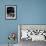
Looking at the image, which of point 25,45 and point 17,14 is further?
point 17,14

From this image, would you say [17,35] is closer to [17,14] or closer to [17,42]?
[17,42]

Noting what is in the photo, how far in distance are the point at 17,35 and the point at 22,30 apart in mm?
256

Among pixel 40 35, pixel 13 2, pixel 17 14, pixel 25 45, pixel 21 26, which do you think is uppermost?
pixel 13 2

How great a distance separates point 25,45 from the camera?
4.12 meters

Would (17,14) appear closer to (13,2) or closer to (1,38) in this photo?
(13,2)

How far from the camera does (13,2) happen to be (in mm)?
4543

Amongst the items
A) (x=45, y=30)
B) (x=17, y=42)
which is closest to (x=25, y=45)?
(x=17, y=42)

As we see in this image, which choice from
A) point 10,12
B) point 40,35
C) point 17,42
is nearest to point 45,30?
point 40,35

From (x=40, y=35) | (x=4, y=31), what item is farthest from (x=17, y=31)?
(x=40, y=35)

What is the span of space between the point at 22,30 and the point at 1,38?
2.48 feet

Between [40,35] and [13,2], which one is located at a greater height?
[13,2]

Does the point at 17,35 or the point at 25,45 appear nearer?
the point at 25,45

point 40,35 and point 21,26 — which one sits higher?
point 21,26

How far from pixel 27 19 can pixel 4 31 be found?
87 cm
